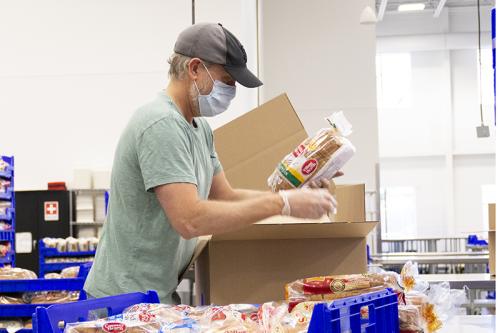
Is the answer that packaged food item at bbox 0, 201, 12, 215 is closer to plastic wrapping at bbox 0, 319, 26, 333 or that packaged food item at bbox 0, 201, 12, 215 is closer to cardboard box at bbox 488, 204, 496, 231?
plastic wrapping at bbox 0, 319, 26, 333

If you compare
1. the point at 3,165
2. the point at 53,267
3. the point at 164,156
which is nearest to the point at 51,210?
the point at 53,267

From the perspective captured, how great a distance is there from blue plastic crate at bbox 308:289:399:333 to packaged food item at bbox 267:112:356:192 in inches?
23.0

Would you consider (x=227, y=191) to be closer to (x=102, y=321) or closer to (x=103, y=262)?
(x=103, y=262)

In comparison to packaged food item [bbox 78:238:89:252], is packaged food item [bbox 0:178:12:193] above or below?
above

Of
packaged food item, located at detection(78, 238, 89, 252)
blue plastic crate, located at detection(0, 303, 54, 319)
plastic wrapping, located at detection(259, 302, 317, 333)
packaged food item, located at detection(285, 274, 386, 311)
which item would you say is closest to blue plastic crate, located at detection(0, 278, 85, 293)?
blue plastic crate, located at detection(0, 303, 54, 319)

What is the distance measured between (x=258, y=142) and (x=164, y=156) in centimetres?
56

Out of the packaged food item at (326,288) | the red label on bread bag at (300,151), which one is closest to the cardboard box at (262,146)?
the red label on bread bag at (300,151)

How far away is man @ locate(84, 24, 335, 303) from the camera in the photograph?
1895mm

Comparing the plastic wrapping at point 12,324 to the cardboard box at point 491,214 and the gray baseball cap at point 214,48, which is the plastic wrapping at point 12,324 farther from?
the cardboard box at point 491,214

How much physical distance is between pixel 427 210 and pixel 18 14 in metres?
10.8

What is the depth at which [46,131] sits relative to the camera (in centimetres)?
931

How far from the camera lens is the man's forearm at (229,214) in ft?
6.16

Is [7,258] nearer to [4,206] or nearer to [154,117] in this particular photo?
[4,206]

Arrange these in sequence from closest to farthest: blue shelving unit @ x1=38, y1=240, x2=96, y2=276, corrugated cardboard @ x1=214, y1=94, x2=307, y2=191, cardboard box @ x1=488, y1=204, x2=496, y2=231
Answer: corrugated cardboard @ x1=214, y1=94, x2=307, y2=191 < cardboard box @ x1=488, y1=204, x2=496, y2=231 < blue shelving unit @ x1=38, y1=240, x2=96, y2=276
